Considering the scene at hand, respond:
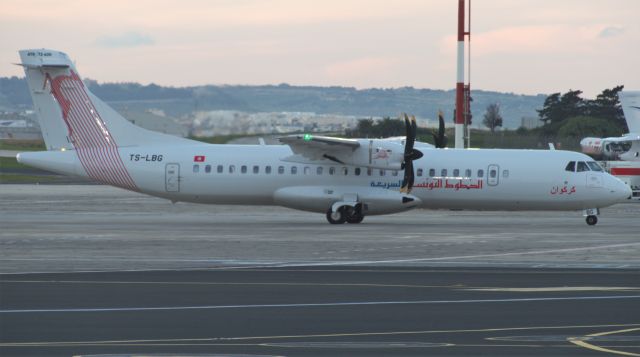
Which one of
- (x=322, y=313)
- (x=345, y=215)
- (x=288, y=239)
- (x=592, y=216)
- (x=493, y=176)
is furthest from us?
(x=592, y=216)

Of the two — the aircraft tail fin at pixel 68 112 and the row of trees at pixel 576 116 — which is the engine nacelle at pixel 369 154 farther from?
the row of trees at pixel 576 116

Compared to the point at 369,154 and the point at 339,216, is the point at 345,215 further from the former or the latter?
the point at 369,154

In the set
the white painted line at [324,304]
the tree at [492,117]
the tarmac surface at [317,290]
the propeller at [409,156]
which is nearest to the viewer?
the tarmac surface at [317,290]

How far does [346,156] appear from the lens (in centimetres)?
3800

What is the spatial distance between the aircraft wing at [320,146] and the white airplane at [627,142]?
26.8 meters

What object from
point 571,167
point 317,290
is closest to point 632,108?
point 571,167

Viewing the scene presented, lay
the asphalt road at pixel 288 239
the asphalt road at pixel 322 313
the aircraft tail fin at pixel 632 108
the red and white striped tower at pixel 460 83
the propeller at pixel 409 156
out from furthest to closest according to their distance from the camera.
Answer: the aircraft tail fin at pixel 632 108
the red and white striped tower at pixel 460 83
the propeller at pixel 409 156
the asphalt road at pixel 288 239
the asphalt road at pixel 322 313

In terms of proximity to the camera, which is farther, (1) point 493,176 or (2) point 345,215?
(2) point 345,215

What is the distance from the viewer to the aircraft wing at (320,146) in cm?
3719

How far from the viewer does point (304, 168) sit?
1516 inches

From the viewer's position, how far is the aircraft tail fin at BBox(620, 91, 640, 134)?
6200 cm

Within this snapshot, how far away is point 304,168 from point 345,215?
2.29 m

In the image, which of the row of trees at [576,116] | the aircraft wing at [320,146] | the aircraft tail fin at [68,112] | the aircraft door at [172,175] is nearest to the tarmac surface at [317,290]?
the aircraft door at [172,175]

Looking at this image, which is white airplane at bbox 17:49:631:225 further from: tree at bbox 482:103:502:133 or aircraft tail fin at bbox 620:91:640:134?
tree at bbox 482:103:502:133
